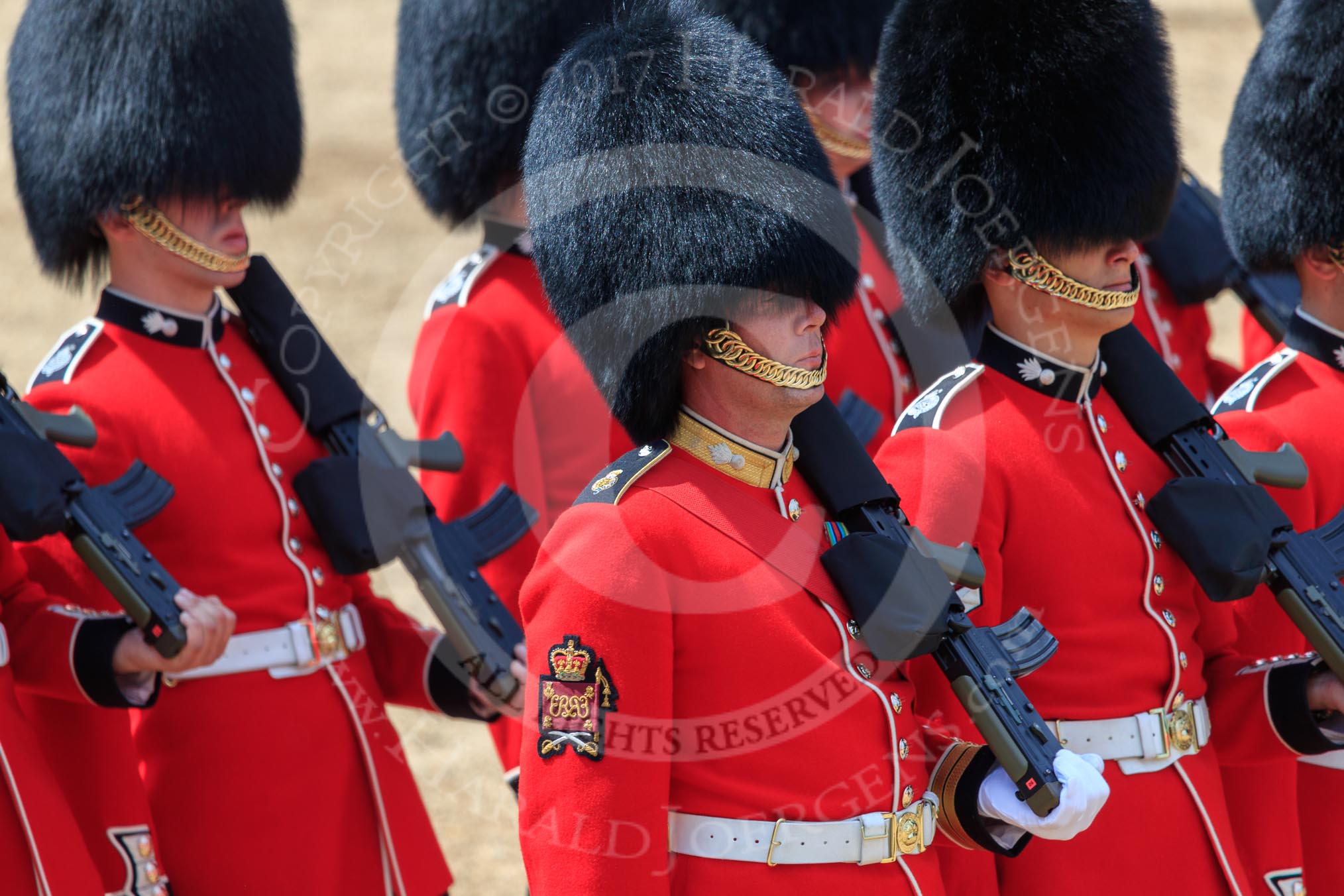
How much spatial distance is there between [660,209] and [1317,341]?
1.32m

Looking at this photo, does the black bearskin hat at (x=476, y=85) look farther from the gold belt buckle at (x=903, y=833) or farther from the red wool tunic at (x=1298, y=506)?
the gold belt buckle at (x=903, y=833)

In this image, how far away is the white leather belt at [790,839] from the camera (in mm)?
2189

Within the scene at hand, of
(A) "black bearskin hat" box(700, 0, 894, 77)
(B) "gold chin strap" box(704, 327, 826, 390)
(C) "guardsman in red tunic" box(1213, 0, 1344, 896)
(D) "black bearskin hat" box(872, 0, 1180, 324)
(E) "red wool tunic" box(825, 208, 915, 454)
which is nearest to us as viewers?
(B) "gold chin strap" box(704, 327, 826, 390)

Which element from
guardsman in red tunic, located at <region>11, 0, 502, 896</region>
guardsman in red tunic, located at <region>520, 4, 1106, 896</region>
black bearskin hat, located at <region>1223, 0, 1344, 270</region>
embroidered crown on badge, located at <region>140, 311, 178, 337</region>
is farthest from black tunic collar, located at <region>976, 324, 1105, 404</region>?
embroidered crown on badge, located at <region>140, 311, 178, 337</region>

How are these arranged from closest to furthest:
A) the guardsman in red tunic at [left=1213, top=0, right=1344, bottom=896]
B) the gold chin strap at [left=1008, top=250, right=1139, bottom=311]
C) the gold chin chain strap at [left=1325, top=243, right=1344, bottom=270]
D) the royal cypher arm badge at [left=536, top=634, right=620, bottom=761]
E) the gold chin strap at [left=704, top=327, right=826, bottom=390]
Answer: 1. the royal cypher arm badge at [left=536, top=634, right=620, bottom=761]
2. the gold chin strap at [left=704, top=327, right=826, bottom=390]
3. the gold chin strap at [left=1008, top=250, right=1139, bottom=311]
4. the guardsman in red tunic at [left=1213, top=0, right=1344, bottom=896]
5. the gold chin chain strap at [left=1325, top=243, right=1344, bottom=270]

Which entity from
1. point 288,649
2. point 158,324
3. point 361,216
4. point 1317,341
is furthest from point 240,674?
point 361,216

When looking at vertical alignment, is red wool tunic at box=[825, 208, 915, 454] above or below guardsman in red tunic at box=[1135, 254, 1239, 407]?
above

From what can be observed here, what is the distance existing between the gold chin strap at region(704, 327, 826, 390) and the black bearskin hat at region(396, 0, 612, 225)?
1452 millimetres

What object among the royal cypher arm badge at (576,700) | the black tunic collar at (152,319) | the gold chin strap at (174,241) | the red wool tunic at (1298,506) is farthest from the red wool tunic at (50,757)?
the red wool tunic at (1298,506)

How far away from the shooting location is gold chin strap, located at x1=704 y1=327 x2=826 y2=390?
2.25 meters

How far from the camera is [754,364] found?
2258 mm

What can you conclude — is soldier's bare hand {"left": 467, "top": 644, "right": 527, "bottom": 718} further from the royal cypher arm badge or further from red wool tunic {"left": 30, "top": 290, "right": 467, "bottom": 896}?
the royal cypher arm badge

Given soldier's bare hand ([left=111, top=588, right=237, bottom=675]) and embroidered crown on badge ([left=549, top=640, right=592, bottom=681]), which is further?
soldier's bare hand ([left=111, top=588, right=237, bottom=675])

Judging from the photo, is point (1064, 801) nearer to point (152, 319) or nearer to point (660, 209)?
point (660, 209)
